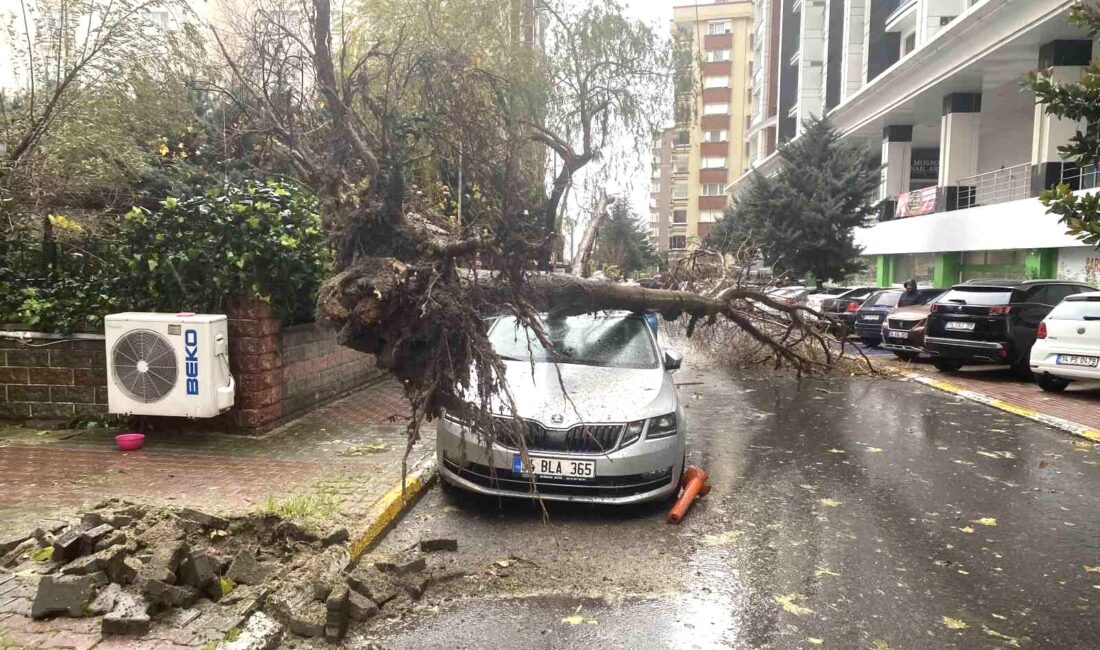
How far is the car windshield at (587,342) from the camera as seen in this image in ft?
20.3

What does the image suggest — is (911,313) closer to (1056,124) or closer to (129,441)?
(1056,124)

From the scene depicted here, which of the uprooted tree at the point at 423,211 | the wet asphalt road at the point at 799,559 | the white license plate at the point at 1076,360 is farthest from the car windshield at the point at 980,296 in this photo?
the uprooted tree at the point at 423,211

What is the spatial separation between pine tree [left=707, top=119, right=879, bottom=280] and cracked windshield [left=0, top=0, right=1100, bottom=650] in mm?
12340

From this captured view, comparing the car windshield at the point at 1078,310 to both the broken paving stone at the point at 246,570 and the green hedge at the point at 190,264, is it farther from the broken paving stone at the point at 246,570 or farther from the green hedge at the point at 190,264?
the broken paving stone at the point at 246,570

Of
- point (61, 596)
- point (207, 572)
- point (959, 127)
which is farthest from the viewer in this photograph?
point (959, 127)

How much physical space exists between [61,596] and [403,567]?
164 cm

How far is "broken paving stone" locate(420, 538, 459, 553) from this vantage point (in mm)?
4512

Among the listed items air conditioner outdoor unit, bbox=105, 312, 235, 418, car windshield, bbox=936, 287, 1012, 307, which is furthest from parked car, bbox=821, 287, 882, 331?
air conditioner outdoor unit, bbox=105, 312, 235, 418

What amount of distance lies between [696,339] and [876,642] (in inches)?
329

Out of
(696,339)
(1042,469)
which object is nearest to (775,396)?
(696,339)

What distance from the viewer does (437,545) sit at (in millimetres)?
4523

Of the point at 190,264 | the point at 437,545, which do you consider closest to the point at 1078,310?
the point at 437,545

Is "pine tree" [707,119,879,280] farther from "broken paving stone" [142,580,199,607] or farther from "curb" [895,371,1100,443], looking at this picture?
"broken paving stone" [142,580,199,607]

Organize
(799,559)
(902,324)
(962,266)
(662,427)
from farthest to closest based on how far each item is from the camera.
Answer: (962,266) → (902,324) → (662,427) → (799,559)
